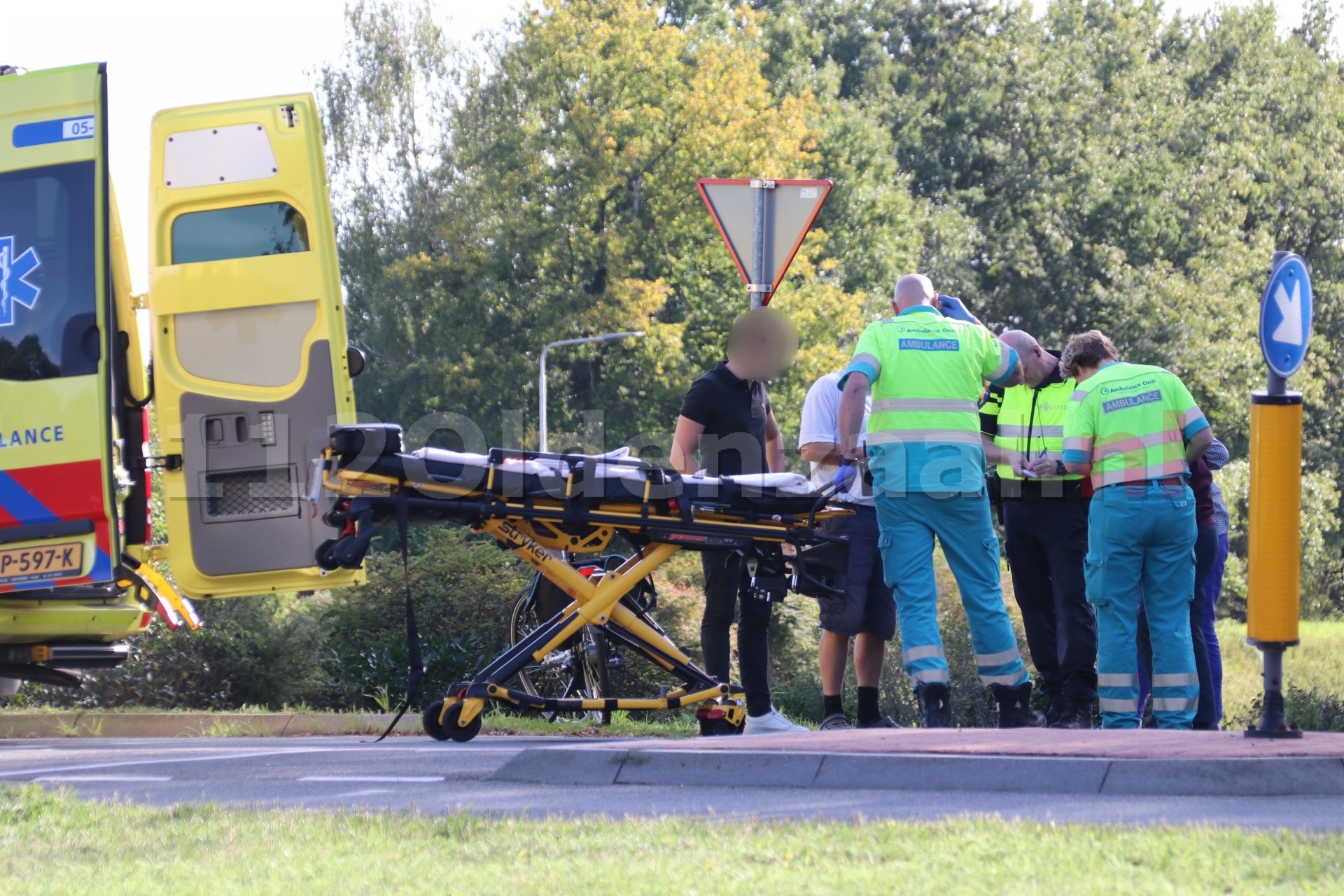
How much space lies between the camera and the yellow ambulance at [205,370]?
7.33 m

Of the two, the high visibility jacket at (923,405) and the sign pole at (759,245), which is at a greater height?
the sign pole at (759,245)

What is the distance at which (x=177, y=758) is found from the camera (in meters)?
6.49

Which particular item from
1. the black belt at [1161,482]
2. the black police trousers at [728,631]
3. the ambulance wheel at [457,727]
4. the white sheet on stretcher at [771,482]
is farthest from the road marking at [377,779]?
the black belt at [1161,482]

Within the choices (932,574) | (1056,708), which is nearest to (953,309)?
(932,574)

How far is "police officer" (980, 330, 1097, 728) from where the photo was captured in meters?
6.79

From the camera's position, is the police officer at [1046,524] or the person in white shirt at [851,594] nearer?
the police officer at [1046,524]

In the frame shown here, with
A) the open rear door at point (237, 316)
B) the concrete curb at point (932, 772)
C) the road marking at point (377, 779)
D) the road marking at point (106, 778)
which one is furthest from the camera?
the open rear door at point (237, 316)

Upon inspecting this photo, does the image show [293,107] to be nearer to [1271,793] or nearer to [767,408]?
[767,408]

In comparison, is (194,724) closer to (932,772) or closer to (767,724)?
(767,724)

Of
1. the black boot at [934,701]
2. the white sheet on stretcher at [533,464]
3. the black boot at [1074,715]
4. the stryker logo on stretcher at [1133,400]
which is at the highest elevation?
the stryker logo on stretcher at [1133,400]

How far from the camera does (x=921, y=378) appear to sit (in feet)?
20.1

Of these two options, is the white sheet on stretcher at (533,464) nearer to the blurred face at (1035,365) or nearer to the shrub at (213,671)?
the blurred face at (1035,365)

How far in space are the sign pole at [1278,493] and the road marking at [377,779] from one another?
2.87 metres

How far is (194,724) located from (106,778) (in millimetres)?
2925
